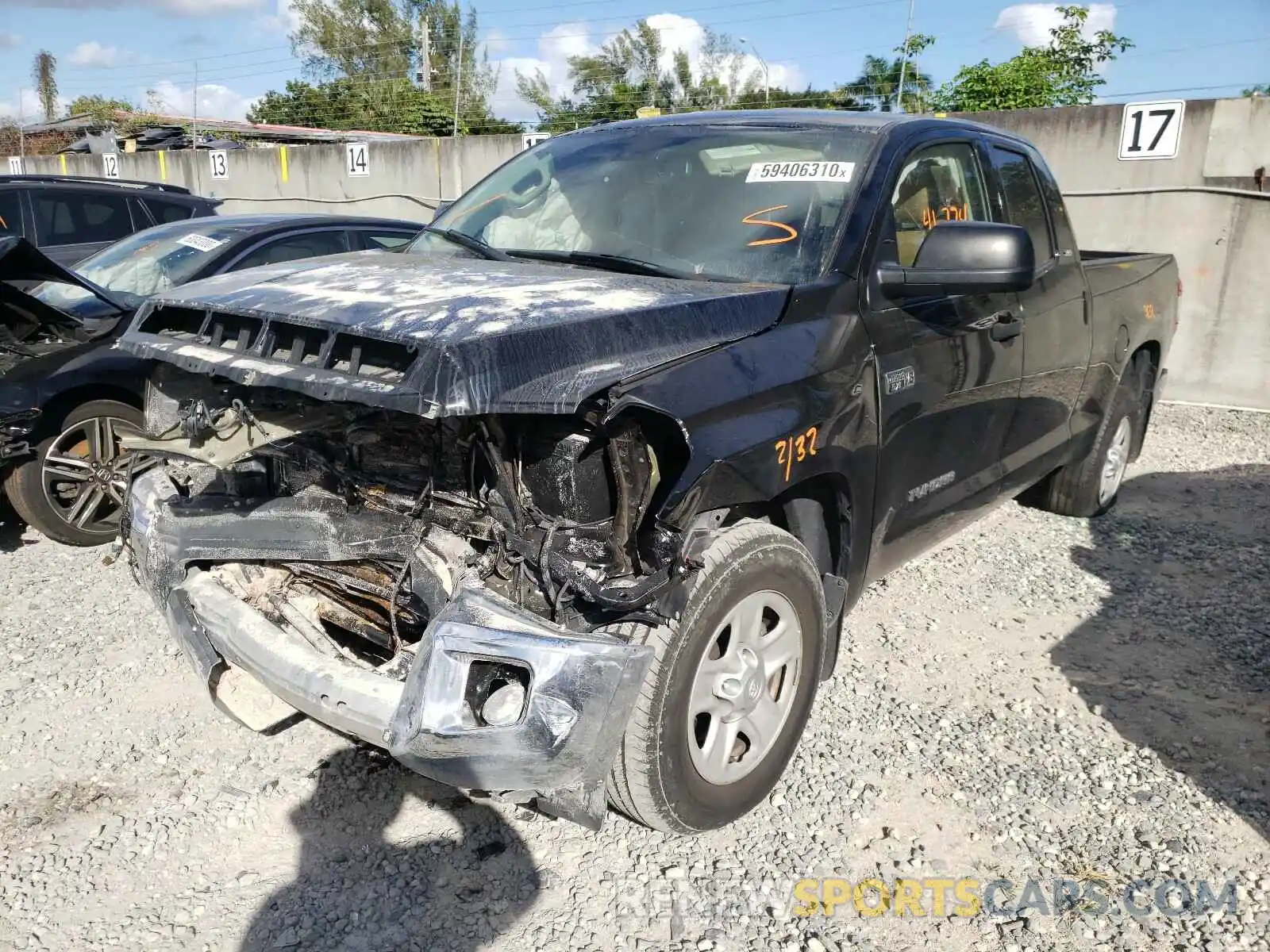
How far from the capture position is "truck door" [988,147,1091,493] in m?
3.85

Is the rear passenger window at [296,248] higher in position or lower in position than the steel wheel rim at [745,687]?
higher

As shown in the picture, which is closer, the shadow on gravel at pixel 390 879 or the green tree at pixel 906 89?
the shadow on gravel at pixel 390 879

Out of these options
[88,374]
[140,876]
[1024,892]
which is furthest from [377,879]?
[88,374]

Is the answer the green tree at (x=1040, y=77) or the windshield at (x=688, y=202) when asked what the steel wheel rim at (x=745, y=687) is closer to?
the windshield at (x=688, y=202)

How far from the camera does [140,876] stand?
8.47 ft

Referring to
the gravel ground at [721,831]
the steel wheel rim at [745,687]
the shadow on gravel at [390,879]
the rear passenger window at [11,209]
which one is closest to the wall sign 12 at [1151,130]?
the gravel ground at [721,831]

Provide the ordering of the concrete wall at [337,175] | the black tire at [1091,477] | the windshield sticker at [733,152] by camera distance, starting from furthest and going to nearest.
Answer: the concrete wall at [337,175]
the black tire at [1091,477]
the windshield sticker at [733,152]

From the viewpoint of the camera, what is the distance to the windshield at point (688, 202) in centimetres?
299

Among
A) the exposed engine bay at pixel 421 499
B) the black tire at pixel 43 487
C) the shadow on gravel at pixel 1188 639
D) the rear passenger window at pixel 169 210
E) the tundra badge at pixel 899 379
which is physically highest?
the rear passenger window at pixel 169 210

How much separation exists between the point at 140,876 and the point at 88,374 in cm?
284

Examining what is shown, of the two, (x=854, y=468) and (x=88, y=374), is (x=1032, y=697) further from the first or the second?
(x=88, y=374)

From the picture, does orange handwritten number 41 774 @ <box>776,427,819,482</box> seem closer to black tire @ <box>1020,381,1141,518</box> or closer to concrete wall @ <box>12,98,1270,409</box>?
black tire @ <box>1020,381,1141,518</box>

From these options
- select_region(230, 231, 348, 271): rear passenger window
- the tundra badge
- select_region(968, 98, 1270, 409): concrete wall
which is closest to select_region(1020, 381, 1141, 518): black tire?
the tundra badge

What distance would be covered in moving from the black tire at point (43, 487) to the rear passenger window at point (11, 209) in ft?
13.6
